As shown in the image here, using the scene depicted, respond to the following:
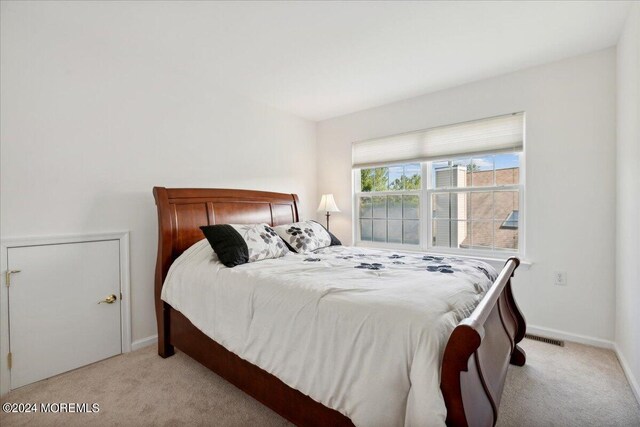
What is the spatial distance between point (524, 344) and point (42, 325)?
362 centimetres

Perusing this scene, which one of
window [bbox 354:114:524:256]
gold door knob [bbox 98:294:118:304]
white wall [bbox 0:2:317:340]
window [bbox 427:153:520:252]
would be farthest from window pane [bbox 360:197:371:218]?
gold door knob [bbox 98:294:118:304]

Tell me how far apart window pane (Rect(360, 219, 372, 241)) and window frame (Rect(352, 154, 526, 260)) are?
0.04 m

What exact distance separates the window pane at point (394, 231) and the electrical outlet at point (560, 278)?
150 cm

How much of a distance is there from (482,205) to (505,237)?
375 millimetres

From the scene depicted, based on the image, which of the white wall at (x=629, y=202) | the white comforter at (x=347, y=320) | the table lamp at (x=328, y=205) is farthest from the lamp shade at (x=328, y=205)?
the white wall at (x=629, y=202)

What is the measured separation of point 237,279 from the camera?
6.07 ft

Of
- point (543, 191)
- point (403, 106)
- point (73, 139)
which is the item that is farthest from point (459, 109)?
point (73, 139)

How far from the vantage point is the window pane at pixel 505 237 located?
2.92m

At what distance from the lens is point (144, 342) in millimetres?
2553

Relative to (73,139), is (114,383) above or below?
below

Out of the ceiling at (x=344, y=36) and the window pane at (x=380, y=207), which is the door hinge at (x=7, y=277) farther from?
the window pane at (x=380, y=207)

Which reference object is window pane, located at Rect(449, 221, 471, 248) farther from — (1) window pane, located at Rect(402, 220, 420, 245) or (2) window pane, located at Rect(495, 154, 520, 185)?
(2) window pane, located at Rect(495, 154, 520, 185)

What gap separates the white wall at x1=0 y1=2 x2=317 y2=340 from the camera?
1974mm

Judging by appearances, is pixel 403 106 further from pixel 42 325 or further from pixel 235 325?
pixel 42 325
